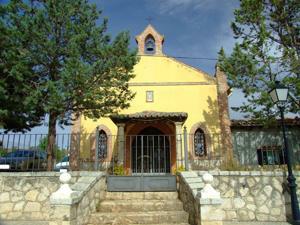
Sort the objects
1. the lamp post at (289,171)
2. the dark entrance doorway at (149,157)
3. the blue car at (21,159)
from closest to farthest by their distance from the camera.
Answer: the lamp post at (289,171)
the blue car at (21,159)
the dark entrance doorway at (149,157)

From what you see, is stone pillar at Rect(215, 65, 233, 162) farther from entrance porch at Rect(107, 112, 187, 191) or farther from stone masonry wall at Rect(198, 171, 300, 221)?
stone masonry wall at Rect(198, 171, 300, 221)

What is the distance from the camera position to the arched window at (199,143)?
14.5m

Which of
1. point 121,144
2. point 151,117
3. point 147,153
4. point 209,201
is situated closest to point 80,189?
point 209,201

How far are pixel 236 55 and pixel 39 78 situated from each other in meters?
8.15

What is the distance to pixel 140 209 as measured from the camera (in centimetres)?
663

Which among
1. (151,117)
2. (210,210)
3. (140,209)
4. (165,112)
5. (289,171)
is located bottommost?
(140,209)

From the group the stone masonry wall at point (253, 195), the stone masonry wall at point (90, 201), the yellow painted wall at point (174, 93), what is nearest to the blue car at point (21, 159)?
the stone masonry wall at point (90, 201)

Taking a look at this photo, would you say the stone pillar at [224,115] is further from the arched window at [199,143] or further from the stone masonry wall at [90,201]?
the stone masonry wall at [90,201]

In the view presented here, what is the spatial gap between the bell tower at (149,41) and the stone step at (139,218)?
1234cm

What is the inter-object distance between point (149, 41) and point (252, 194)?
493 inches

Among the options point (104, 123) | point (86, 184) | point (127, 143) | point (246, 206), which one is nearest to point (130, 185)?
point (86, 184)

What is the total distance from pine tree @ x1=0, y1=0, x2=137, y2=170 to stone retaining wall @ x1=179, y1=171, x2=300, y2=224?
4.81 meters

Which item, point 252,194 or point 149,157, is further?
point 149,157

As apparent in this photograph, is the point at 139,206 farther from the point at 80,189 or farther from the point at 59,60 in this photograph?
the point at 59,60
